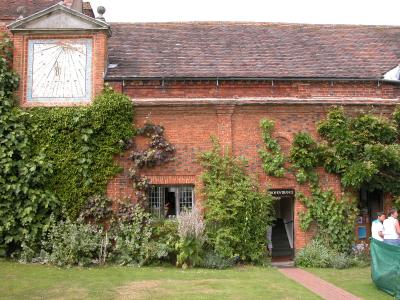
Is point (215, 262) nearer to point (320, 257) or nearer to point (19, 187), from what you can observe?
point (320, 257)

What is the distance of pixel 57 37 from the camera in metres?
14.6

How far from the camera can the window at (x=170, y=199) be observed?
14461 millimetres

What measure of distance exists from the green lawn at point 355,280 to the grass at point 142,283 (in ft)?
3.61

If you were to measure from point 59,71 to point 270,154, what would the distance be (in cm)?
676

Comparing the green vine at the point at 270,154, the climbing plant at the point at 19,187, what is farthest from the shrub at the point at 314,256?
the climbing plant at the point at 19,187

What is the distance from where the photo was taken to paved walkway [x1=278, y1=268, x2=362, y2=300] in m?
10.0

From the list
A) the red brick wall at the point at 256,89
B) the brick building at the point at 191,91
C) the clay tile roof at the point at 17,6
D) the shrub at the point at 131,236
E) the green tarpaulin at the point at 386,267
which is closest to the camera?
the green tarpaulin at the point at 386,267

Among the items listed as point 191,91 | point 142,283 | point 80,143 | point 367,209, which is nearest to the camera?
point 142,283

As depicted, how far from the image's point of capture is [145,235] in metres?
13.3

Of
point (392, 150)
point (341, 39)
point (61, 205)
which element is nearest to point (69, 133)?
point (61, 205)

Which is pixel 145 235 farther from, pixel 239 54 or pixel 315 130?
pixel 239 54

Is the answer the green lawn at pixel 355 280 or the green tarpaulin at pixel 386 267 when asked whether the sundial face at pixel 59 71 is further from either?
the green tarpaulin at pixel 386 267

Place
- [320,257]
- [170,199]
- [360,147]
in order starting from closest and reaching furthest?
[320,257] → [360,147] → [170,199]

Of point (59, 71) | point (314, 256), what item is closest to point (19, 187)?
point (59, 71)
